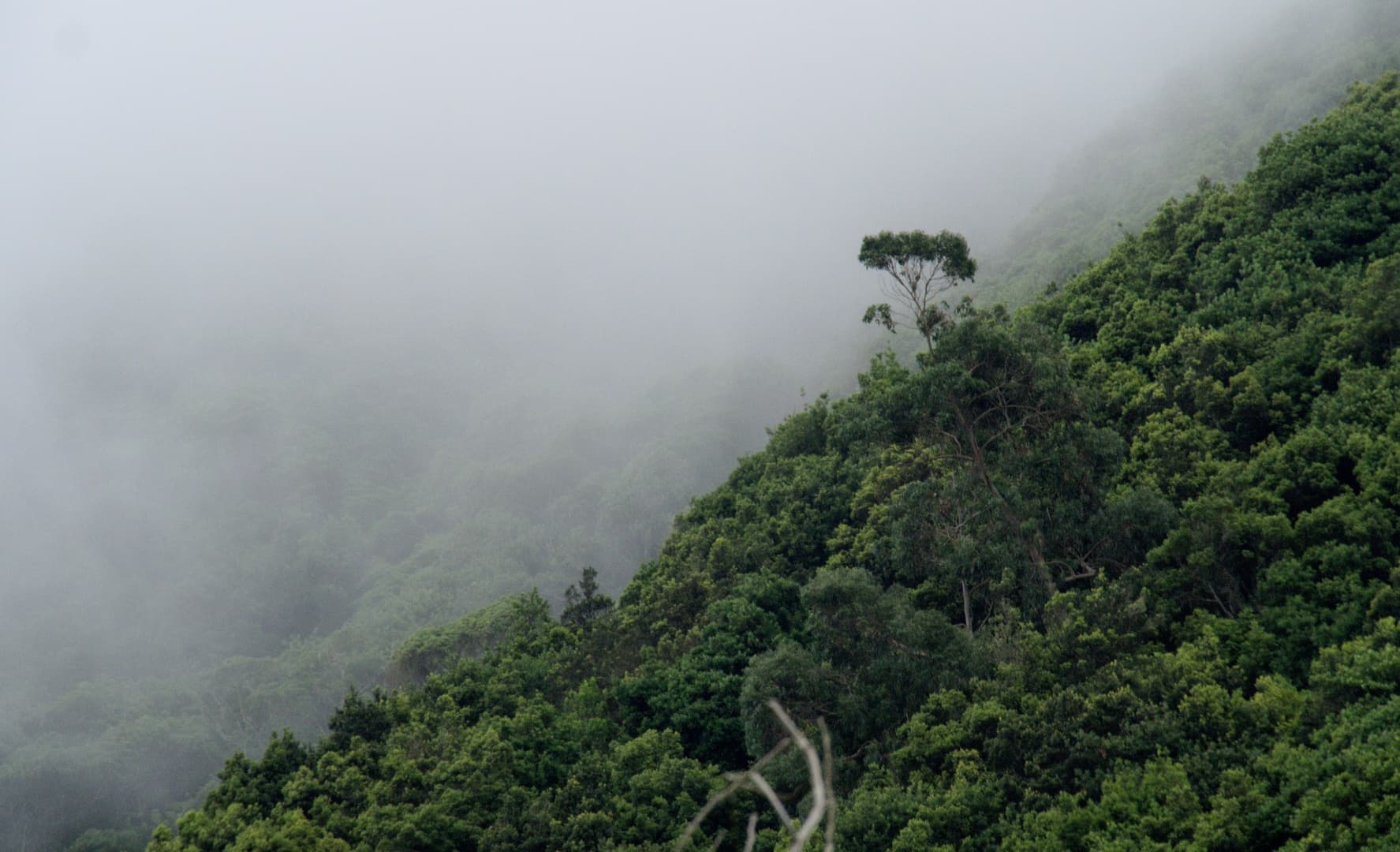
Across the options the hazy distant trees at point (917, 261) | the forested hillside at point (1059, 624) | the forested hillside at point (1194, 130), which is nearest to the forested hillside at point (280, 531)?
the forested hillside at point (1194, 130)

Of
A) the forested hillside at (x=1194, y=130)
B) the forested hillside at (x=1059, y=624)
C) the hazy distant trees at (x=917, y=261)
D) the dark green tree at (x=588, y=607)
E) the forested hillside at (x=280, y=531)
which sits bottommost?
the forested hillside at (x=1059, y=624)

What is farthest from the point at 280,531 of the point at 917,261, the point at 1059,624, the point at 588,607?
the point at 1059,624

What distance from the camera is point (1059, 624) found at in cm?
2081

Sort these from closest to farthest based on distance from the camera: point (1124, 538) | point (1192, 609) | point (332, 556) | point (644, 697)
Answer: point (1192, 609), point (1124, 538), point (644, 697), point (332, 556)

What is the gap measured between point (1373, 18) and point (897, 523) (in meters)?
64.7

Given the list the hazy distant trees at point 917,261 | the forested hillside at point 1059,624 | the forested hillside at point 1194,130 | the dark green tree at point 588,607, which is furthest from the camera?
the forested hillside at point 1194,130

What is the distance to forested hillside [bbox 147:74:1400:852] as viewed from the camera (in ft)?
53.9

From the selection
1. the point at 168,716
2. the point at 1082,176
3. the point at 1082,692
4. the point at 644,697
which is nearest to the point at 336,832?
the point at 644,697

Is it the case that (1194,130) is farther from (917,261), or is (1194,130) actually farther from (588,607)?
(917,261)

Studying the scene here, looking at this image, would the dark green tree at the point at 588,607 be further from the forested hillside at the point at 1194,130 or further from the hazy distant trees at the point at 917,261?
the forested hillside at the point at 1194,130

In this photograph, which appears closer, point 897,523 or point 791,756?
point 791,756

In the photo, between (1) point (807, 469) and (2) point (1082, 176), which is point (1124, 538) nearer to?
(1) point (807, 469)

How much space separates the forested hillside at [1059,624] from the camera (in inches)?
647

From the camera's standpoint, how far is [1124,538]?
22.3 metres
